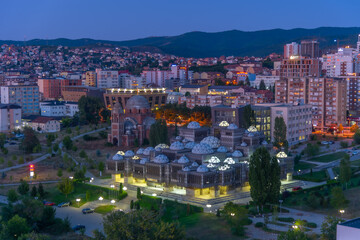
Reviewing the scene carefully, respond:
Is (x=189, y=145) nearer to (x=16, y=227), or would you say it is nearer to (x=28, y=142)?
(x=16, y=227)

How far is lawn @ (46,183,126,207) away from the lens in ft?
134

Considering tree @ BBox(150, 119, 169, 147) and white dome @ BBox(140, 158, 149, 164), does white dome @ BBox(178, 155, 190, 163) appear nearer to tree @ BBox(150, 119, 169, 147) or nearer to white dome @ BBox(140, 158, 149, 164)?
white dome @ BBox(140, 158, 149, 164)

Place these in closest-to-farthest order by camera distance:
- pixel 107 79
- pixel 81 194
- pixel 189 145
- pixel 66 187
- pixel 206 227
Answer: pixel 206 227 < pixel 66 187 < pixel 81 194 < pixel 189 145 < pixel 107 79

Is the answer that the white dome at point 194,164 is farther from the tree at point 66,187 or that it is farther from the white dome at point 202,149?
the tree at point 66,187

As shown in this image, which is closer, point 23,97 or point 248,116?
point 248,116

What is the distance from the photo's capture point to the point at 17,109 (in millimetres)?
77562

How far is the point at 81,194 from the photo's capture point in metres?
42.1

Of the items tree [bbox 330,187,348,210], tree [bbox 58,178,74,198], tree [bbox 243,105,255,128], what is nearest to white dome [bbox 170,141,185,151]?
tree [bbox 58,178,74,198]

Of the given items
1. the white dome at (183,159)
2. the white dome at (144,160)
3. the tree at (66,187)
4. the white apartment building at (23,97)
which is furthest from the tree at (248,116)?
the white apartment building at (23,97)

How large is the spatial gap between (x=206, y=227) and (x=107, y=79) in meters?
87.5

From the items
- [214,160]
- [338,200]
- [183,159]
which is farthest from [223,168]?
[338,200]

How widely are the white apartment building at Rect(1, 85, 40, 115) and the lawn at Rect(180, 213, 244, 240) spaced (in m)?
65.8

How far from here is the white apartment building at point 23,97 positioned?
9188 centimetres

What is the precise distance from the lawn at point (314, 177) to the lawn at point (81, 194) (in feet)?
53.8
